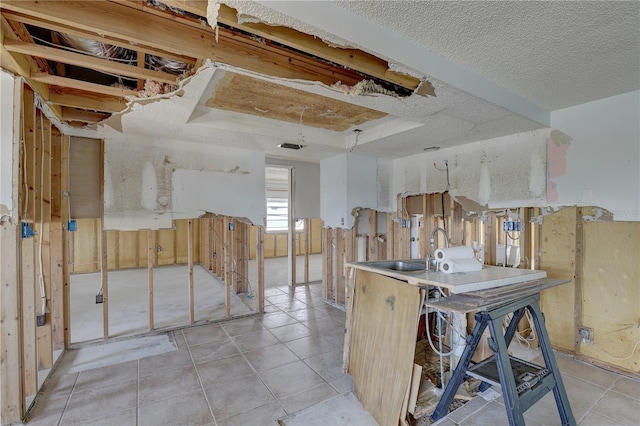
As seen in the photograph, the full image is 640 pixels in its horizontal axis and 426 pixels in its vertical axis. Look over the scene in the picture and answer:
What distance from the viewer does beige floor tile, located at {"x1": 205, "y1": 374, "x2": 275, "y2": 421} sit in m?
2.34

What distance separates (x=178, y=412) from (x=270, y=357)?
1.04m

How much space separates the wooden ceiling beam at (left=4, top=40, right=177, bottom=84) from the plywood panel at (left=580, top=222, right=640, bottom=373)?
4100 mm

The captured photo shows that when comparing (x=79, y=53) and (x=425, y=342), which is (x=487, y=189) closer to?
(x=425, y=342)

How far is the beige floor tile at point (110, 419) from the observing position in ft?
7.20

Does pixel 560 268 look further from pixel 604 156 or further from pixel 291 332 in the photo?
pixel 291 332

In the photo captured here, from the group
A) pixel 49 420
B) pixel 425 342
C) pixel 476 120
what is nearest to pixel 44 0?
pixel 49 420

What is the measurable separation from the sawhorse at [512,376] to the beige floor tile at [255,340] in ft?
6.47

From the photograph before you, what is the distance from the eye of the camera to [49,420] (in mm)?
2223

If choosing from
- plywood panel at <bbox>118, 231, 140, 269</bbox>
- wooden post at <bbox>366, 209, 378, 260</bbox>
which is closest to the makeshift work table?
wooden post at <bbox>366, 209, 378, 260</bbox>

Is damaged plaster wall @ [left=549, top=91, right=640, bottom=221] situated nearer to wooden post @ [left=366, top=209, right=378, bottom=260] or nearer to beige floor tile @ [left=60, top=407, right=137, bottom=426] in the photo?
wooden post @ [left=366, top=209, right=378, bottom=260]

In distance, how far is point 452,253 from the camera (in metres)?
2.48

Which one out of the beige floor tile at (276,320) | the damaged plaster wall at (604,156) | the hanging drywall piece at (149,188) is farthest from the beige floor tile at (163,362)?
the damaged plaster wall at (604,156)

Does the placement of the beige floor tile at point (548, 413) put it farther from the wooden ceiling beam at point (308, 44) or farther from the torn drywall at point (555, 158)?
the wooden ceiling beam at point (308, 44)

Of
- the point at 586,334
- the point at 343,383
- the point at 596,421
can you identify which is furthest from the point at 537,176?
the point at 343,383
